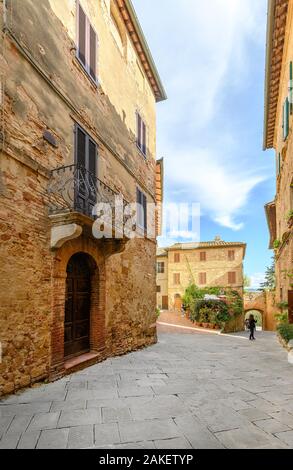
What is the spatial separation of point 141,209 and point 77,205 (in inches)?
181

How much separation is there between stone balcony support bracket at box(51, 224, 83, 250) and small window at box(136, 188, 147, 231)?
5161 millimetres

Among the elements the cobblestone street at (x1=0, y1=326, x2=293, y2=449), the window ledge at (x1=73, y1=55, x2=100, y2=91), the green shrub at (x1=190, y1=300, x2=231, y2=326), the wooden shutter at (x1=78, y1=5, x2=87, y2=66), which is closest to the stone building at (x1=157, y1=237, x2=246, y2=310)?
the green shrub at (x1=190, y1=300, x2=231, y2=326)

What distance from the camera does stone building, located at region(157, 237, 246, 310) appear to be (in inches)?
1166

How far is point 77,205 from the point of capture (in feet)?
22.2

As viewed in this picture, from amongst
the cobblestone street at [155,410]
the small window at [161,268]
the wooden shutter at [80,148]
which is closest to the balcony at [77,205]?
the wooden shutter at [80,148]

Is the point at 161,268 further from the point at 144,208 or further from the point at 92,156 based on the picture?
the point at 92,156

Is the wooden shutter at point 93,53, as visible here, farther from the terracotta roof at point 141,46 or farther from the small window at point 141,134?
the small window at point 141,134

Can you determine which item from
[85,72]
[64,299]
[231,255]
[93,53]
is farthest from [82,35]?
[231,255]

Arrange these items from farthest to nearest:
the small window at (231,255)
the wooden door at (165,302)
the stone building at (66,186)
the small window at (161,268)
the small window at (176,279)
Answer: the small window at (161,268)
the wooden door at (165,302)
the small window at (176,279)
the small window at (231,255)
the stone building at (66,186)

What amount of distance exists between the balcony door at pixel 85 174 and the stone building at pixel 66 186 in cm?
4

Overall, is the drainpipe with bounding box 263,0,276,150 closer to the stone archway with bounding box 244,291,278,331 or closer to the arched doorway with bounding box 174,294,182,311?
the stone archway with bounding box 244,291,278,331

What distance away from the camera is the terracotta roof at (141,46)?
9.87 m

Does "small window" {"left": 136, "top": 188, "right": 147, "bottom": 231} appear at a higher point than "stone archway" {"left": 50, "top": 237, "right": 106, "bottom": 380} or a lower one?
higher

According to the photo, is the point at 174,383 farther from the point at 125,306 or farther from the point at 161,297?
the point at 161,297
